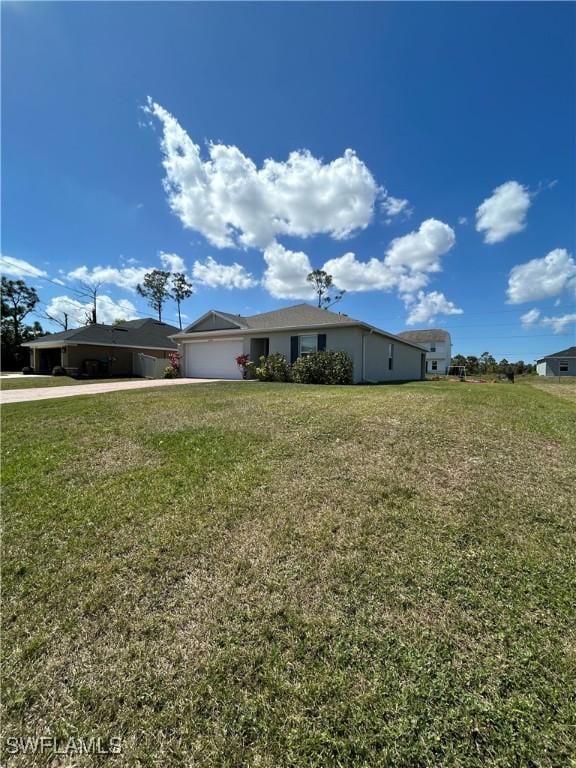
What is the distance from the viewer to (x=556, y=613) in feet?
6.62

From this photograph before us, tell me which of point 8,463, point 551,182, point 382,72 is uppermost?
point 382,72

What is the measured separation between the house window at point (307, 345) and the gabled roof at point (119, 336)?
12783 millimetres

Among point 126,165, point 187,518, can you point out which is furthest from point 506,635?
point 126,165

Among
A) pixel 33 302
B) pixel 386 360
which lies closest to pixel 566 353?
pixel 386 360

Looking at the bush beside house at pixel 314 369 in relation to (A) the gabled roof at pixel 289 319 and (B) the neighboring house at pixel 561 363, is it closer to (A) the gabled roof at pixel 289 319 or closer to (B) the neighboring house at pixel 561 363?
(A) the gabled roof at pixel 289 319

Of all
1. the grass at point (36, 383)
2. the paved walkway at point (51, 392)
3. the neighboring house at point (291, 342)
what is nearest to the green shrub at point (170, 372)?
the neighboring house at point (291, 342)

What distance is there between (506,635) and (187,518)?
2617 mm

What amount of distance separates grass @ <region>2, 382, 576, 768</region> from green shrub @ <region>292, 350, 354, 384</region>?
9.02m

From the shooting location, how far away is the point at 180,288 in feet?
140

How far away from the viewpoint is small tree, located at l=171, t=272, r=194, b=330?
4228 centimetres

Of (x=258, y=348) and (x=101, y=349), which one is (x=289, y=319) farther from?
(x=101, y=349)

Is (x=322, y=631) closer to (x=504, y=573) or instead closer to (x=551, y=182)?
(x=504, y=573)

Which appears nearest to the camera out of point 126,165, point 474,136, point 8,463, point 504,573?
point 504,573

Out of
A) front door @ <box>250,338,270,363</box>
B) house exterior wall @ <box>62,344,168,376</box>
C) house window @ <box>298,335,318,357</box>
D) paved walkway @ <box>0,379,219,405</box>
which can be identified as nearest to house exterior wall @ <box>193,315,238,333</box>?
front door @ <box>250,338,270,363</box>
